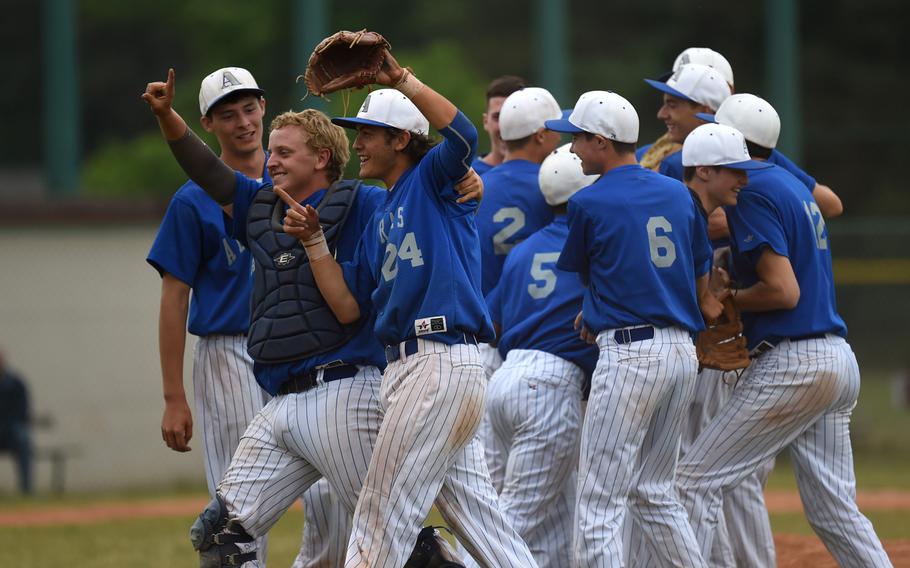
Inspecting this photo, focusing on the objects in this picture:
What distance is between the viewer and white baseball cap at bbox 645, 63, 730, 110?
6523 millimetres

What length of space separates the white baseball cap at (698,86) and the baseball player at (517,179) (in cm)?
58

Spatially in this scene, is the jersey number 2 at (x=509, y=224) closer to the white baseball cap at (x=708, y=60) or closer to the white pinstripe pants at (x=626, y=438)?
the white baseball cap at (x=708, y=60)

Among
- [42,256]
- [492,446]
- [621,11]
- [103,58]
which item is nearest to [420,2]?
[621,11]

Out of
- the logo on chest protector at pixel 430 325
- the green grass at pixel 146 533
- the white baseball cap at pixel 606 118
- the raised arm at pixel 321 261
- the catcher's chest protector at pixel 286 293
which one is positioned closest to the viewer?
the logo on chest protector at pixel 430 325

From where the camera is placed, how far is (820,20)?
23375 mm

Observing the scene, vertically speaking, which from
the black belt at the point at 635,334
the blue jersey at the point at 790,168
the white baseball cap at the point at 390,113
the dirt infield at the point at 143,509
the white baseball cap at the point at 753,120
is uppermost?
the white baseball cap at the point at 390,113

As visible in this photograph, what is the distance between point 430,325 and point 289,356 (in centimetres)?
58

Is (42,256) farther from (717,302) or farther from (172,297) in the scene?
(717,302)

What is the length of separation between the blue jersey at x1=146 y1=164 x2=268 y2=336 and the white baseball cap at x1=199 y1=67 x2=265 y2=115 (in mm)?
364

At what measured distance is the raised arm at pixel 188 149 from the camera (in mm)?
5105

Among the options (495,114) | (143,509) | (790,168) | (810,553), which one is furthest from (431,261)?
(143,509)

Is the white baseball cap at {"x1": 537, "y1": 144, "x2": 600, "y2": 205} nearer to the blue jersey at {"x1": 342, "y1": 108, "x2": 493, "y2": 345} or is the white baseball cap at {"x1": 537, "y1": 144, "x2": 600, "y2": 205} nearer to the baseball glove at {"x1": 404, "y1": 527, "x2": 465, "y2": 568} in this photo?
the blue jersey at {"x1": 342, "y1": 108, "x2": 493, "y2": 345}

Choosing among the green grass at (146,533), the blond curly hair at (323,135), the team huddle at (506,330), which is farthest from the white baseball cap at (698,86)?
the green grass at (146,533)

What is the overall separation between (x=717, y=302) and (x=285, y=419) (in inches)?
75.3
